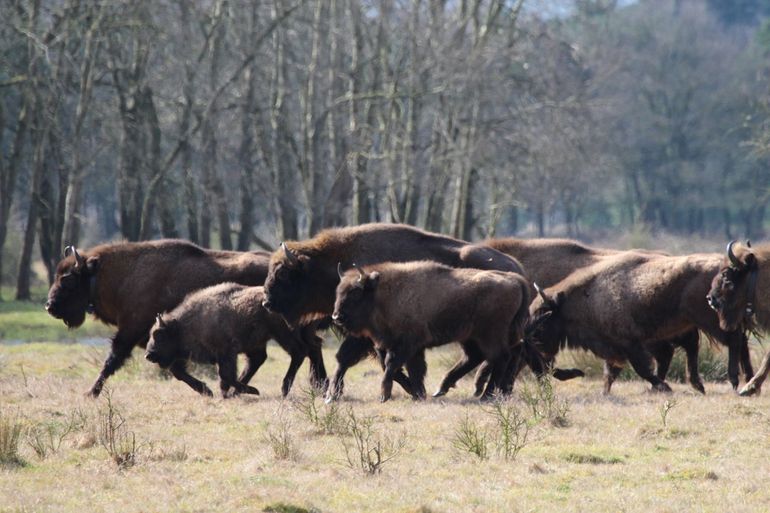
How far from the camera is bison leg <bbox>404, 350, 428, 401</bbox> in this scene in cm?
1328

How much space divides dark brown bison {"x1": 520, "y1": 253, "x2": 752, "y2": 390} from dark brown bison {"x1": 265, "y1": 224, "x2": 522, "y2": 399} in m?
0.73

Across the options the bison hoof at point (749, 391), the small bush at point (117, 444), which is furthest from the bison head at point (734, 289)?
the small bush at point (117, 444)

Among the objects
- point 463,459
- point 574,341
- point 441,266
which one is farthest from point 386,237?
point 463,459

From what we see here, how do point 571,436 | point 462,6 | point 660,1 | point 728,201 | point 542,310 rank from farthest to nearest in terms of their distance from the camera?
point 660,1
point 728,201
point 462,6
point 542,310
point 571,436

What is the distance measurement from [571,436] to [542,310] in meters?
3.95

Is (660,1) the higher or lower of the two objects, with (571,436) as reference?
higher

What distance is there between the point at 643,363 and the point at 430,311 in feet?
8.43

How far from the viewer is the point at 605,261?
1470cm

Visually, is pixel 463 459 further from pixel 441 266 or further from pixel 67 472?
pixel 441 266

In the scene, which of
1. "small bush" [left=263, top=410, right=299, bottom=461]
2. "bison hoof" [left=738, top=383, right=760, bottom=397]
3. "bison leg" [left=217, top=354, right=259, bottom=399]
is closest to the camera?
"small bush" [left=263, top=410, right=299, bottom=461]

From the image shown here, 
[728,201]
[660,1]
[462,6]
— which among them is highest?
[660,1]

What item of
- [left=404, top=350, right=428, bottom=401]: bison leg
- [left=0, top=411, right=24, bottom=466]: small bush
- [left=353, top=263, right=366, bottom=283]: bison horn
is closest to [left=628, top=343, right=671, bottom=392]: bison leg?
[left=404, top=350, right=428, bottom=401]: bison leg

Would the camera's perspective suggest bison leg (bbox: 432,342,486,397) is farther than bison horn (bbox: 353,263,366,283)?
Yes

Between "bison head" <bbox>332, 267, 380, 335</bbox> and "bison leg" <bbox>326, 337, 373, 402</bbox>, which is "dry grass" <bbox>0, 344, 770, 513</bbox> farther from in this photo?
"bison head" <bbox>332, 267, 380, 335</bbox>
